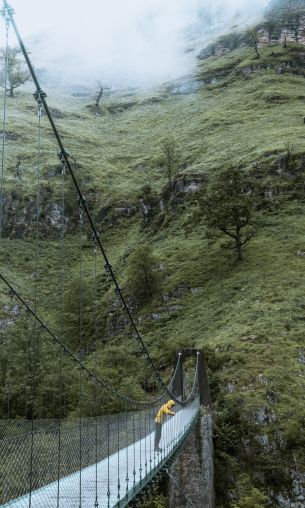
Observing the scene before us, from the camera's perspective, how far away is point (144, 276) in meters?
31.0

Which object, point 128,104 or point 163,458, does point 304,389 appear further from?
point 128,104

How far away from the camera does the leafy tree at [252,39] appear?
71.8 metres

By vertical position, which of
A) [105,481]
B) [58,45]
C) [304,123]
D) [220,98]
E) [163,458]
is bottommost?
[163,458]

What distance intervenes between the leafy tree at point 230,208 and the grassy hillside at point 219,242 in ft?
3.60

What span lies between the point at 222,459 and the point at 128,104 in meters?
68.6

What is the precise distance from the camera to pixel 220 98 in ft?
218

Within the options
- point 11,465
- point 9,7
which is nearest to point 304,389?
point 11,465

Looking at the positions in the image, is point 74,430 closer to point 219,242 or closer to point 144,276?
point 144,276

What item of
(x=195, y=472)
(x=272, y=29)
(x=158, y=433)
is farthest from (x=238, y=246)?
(x=272, y=29)

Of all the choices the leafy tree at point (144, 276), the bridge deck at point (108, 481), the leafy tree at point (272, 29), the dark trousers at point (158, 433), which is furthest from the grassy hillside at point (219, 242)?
the dark trousers at point (158, 433)

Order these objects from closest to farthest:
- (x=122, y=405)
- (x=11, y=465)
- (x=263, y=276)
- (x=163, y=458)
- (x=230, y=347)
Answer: (x=11, y=465) < (x=163, y=458) < (x=122, y=405) < (x=230, y=347) < (x=263, y=276)

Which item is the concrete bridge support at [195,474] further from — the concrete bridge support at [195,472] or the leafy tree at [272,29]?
the leafy tree at [272,29]

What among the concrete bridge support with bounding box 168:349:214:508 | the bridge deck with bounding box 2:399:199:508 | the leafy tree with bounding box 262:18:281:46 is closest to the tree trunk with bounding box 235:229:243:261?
the concrete bridge support with bounding box 168:349:214:508

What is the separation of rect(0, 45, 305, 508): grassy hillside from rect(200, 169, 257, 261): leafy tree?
1.10 meters
